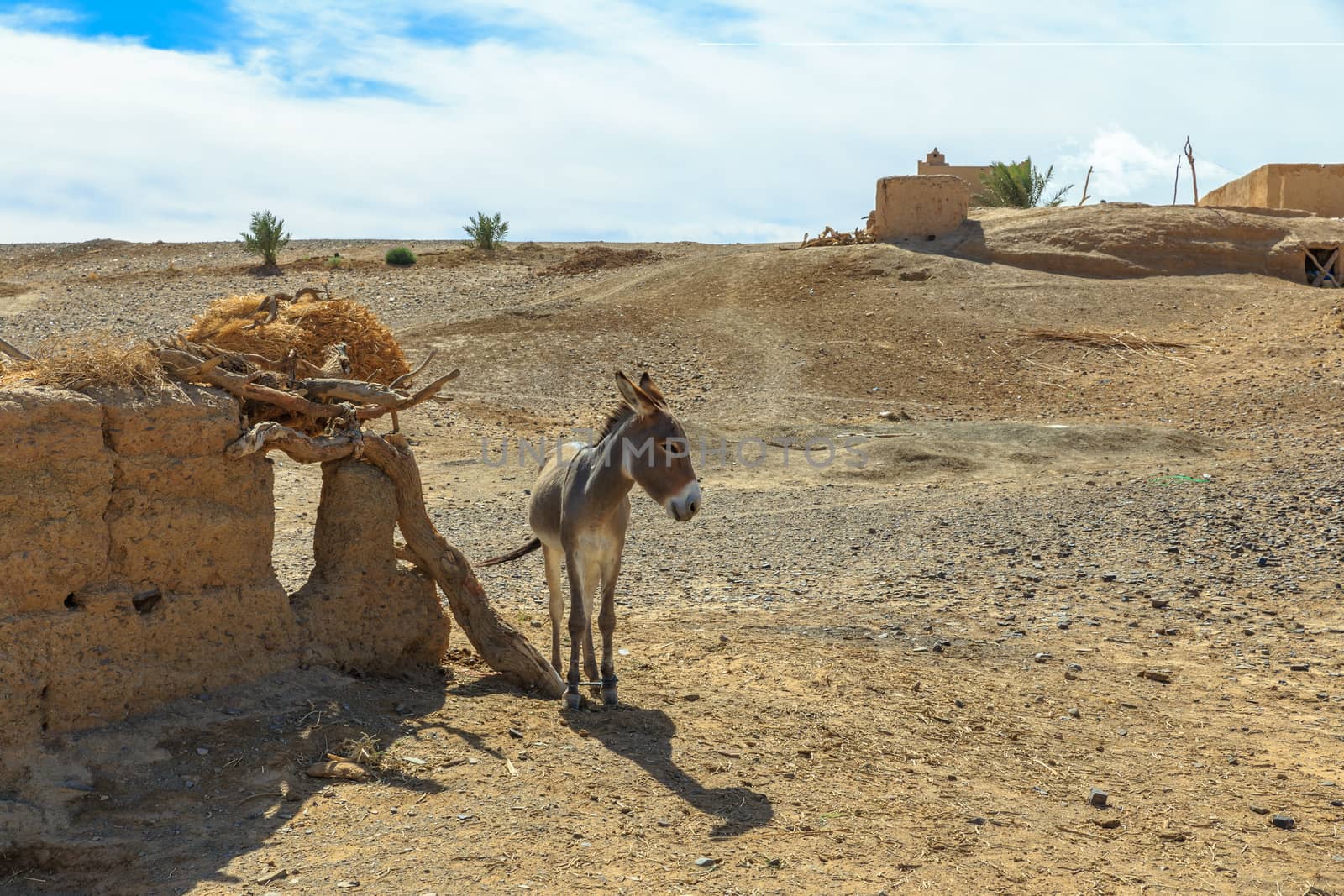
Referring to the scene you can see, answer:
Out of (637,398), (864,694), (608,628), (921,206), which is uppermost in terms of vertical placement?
(921,206)

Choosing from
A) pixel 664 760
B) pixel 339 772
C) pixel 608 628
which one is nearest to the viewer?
pixel 339 772

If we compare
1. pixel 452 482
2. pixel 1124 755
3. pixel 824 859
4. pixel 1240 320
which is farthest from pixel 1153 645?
pixel 1240 320

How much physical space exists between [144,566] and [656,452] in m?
2.77

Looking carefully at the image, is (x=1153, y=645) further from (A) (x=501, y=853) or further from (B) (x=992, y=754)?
(A) (x=501, y=853)

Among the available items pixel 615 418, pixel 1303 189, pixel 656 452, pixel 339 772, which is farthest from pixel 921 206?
pixel 339 772

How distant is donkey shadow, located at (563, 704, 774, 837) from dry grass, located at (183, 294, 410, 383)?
2652 millimetres

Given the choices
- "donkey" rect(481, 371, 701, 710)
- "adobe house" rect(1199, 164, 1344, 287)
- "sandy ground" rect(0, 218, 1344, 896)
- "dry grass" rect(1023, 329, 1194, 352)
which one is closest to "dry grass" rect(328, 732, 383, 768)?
"sandy ground" rect(0, 218, 1344, 896)

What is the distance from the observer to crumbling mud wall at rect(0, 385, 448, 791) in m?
5.47

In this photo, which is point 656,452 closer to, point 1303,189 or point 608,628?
point 608,628

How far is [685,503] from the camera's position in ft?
20.9

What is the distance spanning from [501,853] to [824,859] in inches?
57.3

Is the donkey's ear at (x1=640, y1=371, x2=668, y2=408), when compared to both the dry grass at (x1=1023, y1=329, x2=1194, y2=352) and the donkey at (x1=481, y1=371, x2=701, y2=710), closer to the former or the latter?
the donkey at (x1=481, y1=371, x2=701, y2=710)

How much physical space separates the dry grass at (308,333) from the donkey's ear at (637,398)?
1.81m

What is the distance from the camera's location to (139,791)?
17.8 feet
